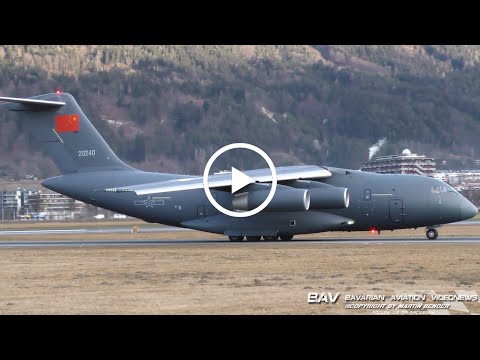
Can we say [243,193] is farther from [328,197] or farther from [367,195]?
[367,195]

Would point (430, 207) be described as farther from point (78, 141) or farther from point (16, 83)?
point (16, 83)

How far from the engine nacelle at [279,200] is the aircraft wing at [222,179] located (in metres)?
0.52

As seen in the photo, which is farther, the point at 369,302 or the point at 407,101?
the point at 407,101

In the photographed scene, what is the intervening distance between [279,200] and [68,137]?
9026 mm

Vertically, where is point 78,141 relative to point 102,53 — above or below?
below

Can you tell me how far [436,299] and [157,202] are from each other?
18518 millimetres

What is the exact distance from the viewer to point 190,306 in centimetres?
1424

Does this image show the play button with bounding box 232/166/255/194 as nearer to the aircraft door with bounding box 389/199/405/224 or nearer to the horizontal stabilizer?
the aircraft door with bounding box 389/199/405/224

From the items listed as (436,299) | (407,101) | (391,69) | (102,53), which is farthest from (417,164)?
(436,299)

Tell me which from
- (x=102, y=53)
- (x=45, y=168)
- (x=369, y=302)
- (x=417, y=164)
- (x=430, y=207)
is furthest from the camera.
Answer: (x=102, y=53)

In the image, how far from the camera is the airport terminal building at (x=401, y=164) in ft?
200

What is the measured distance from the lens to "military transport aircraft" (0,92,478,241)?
29469mm

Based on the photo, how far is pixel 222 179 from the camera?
1195 inches

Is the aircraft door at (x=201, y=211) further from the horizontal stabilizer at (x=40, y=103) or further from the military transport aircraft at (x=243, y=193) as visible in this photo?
the horizontal stabilizer at (x=40, y=103)
